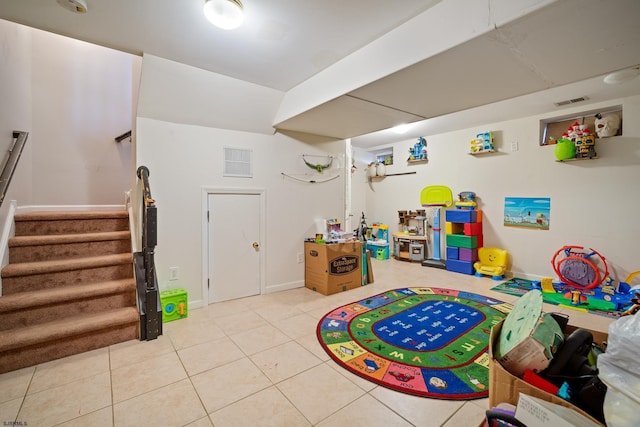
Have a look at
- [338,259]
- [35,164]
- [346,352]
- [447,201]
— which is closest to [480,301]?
[338,259]

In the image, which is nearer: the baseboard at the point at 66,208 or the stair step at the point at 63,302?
the stair step at the point at 63,302

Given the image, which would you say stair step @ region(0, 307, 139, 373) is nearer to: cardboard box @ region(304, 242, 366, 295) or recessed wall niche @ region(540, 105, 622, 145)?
cardboard box @ region(304, 242, 366, 295)

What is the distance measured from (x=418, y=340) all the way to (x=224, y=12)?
3128mm

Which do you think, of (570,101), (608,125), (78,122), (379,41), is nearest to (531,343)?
(379,41)

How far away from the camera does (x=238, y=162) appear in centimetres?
377

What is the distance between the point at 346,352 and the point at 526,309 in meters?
1.47

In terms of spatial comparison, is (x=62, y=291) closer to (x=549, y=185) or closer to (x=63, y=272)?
(x=63, y=272)

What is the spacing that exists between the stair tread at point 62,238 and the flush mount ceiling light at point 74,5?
2149 millimetres

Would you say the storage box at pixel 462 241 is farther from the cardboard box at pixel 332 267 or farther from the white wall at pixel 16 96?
the white wall at pixel 16 96

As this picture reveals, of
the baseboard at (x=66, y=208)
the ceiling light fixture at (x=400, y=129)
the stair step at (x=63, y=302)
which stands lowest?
the stair step at (x=63, y=302)

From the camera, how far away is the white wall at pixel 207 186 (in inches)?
128

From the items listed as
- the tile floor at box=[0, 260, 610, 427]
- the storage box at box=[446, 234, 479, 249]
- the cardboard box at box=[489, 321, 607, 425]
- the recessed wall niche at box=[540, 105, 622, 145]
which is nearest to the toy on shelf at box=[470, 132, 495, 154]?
the recessed wall niche at box=[540, 105, 622, 145]

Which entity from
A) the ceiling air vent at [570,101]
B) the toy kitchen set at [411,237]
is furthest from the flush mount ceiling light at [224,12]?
the toy kitchen set at [411,237]

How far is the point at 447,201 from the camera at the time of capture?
225 inches
